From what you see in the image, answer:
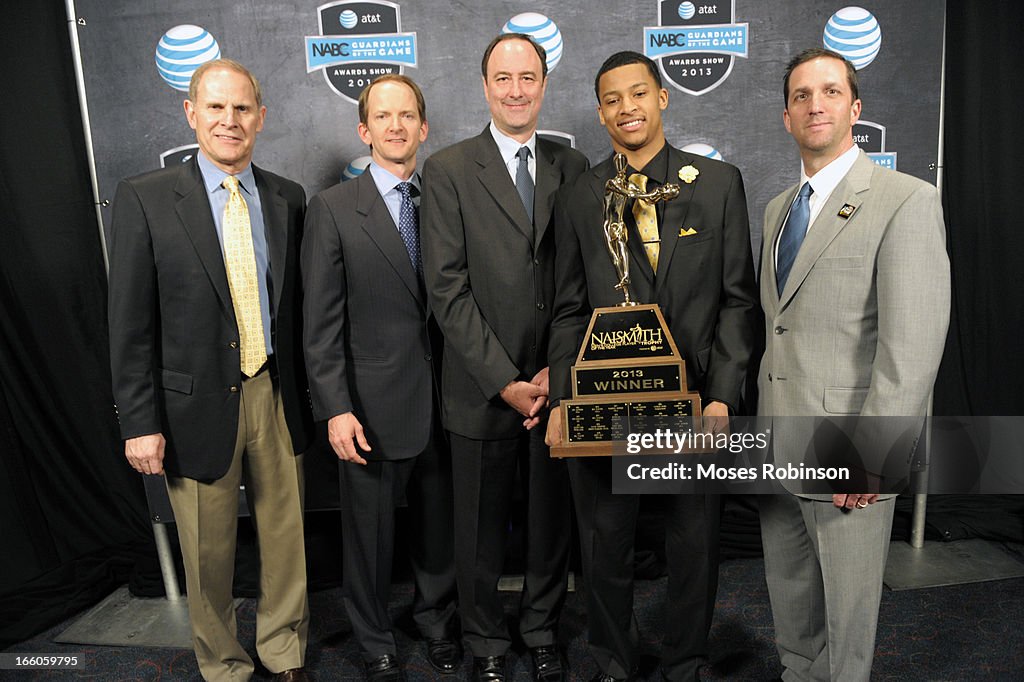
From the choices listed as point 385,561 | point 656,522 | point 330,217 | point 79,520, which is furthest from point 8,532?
point 656,522

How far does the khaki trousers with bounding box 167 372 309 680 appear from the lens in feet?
7.97

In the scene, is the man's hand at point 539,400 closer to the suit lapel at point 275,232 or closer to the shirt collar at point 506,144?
the shirt collar at point 506,144

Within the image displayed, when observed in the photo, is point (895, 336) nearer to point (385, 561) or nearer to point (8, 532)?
point (385, 561)

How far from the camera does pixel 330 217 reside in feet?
7.95

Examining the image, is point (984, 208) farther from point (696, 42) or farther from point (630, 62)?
point (630, 62)

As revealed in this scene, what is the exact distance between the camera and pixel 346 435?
2.39m

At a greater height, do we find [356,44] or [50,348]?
[356,44]

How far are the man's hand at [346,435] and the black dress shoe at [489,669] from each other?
77cm

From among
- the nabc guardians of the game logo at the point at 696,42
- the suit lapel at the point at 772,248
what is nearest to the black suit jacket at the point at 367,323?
the suit lapel at the point at 772,248

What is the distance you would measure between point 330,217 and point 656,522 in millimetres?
2063

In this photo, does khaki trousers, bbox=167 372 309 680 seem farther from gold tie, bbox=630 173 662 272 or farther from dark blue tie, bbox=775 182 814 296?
dark blue tie, bbox=775 182 814 296

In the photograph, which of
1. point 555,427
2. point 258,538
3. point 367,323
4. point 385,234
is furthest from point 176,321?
point 555,427

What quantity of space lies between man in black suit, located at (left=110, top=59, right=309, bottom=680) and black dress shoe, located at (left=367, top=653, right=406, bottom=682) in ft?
1.33

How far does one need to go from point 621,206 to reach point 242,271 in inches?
45.6
